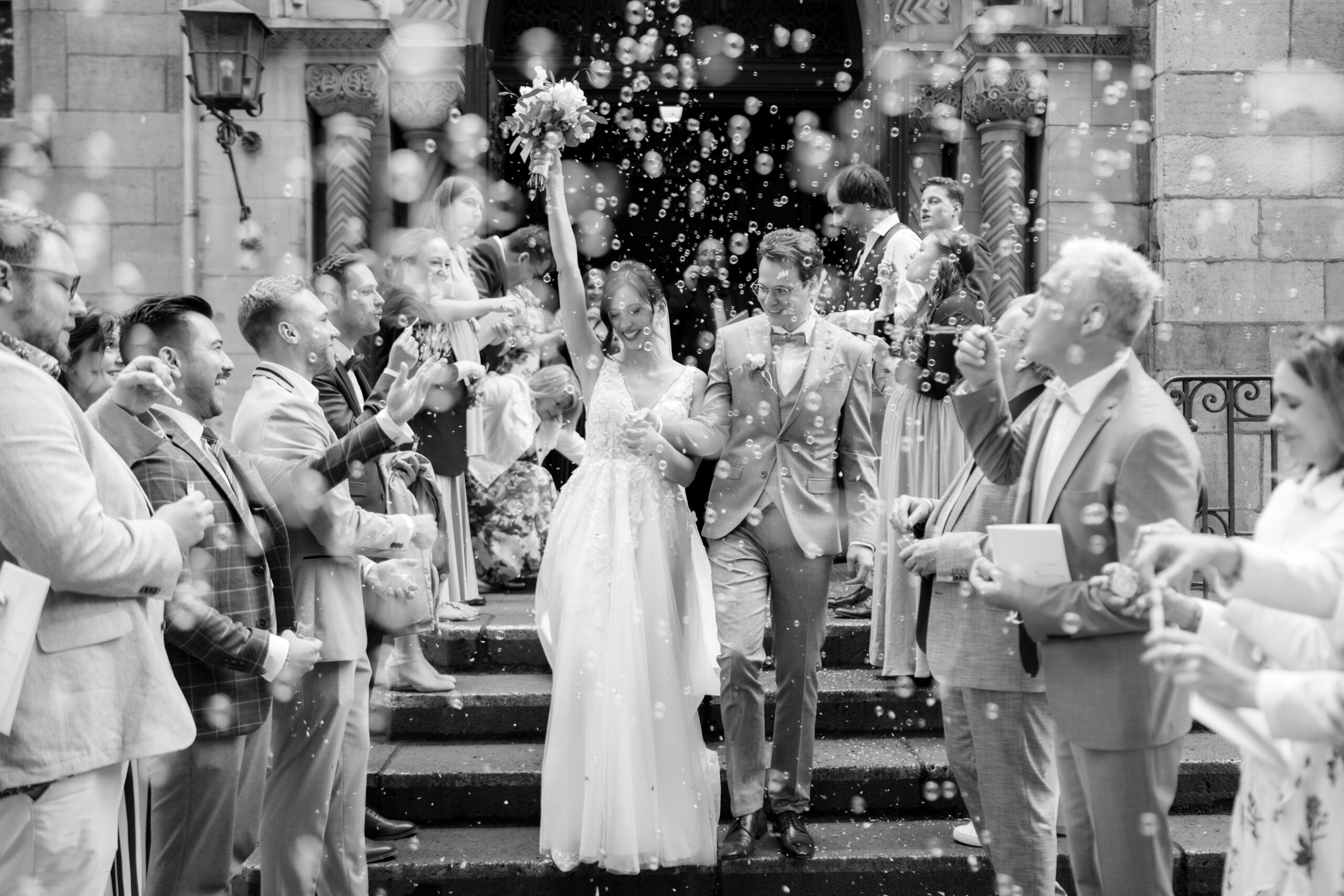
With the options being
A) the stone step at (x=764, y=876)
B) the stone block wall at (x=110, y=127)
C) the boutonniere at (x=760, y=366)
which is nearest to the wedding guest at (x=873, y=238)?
the boutonniere at (x=760, y=366)

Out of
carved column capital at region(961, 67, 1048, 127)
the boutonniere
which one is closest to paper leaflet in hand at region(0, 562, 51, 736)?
the boutonniere

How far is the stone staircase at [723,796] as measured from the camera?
13.3ft

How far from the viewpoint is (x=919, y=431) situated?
495 centimetres

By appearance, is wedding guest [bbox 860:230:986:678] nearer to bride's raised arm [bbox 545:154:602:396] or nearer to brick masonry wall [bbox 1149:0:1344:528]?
bride's raised arm [bbox 545:154:602:396]

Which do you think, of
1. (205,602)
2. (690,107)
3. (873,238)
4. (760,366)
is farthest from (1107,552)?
(690,107)

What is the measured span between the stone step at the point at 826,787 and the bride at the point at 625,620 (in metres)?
0.58

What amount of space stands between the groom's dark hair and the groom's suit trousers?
0.88 meters

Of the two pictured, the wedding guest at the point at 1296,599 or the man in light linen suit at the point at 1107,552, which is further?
the man in light linen suit at the point at 1107,552

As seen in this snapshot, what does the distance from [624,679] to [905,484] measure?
179cm

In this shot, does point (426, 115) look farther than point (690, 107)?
No

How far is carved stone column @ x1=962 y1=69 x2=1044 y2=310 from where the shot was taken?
7.11 m

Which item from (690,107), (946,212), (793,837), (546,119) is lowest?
(793,837)

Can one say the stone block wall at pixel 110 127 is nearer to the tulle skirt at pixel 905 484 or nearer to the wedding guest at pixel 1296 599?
the tulle skirt at pixel 905 484

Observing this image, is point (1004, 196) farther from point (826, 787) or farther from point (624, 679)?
point (624, 679)
